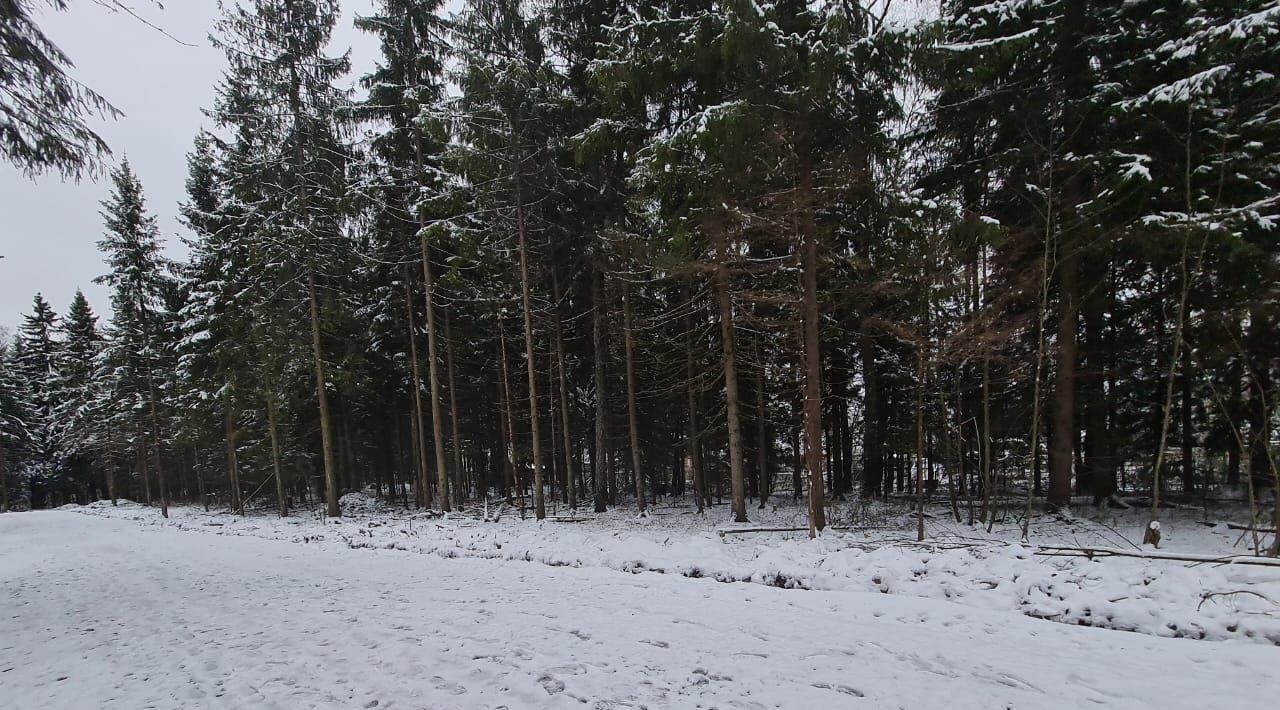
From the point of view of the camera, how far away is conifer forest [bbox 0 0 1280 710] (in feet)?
14.8

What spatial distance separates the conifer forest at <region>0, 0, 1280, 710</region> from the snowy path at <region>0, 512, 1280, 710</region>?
0.15 feet

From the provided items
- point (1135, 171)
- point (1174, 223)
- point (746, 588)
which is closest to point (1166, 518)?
point (1174, 223)

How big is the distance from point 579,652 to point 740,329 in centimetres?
931

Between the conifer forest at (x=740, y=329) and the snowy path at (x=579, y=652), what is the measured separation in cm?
5

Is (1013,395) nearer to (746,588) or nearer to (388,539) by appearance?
(746,588)

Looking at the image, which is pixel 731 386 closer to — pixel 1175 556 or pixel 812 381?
pixel 812 381

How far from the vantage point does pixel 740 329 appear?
1270 centimetres

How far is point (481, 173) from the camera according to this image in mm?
13578

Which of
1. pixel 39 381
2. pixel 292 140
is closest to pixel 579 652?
pixel 292 140

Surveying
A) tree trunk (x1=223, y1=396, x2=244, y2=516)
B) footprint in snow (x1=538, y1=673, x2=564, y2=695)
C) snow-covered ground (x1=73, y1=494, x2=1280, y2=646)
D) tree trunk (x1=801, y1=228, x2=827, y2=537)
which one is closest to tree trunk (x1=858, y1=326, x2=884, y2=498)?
snow-covered ground (x1=73, y1=494, x2=1280, y2=646)

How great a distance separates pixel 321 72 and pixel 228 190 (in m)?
5.66

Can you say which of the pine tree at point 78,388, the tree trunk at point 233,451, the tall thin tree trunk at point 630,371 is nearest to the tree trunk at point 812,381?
the tall thin tree trunk at point 630,371

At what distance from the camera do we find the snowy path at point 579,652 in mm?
3648

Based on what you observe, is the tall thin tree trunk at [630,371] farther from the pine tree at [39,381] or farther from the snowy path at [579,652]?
the pine tree at [39,381]
